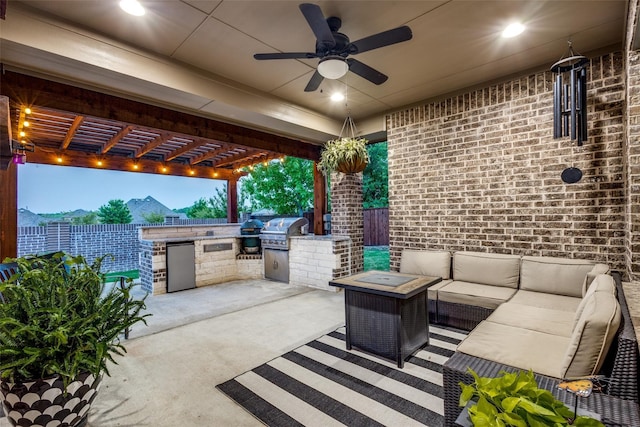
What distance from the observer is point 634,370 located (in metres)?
1.26

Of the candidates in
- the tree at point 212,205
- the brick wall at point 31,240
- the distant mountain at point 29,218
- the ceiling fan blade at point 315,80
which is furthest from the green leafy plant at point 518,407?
the distant mountain at point 29,218

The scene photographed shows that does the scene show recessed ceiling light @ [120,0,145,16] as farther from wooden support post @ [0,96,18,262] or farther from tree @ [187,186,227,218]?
tree @ [187,186,227,218]

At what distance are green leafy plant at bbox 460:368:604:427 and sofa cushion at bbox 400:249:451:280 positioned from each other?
2939 millimetres

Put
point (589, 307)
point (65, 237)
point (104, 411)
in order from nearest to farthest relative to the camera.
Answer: point (589, 307) < point (104, 411) < point (65, 237)

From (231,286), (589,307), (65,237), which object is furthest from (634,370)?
(65,237)

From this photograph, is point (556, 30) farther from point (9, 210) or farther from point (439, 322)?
point (9, 210)

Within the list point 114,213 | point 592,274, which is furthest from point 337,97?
point 114,213

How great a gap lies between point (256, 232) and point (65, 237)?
4.86 meters

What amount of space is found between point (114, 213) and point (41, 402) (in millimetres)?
11402

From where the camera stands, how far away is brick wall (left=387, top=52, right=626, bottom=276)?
3.04m

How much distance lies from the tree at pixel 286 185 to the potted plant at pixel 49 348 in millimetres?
8635

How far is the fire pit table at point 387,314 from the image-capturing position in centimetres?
249

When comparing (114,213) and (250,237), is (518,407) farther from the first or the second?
(114,213)

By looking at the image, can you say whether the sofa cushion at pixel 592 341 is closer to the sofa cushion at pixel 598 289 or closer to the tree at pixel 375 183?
the sofa cushion at pixel 598 289
